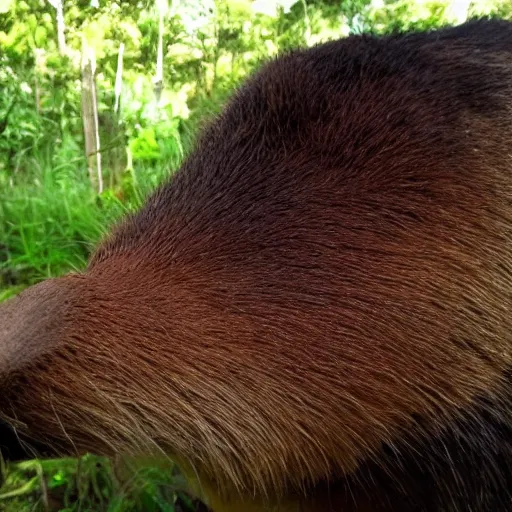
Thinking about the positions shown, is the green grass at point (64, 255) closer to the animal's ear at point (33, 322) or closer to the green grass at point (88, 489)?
the green grass at point (88, 489)

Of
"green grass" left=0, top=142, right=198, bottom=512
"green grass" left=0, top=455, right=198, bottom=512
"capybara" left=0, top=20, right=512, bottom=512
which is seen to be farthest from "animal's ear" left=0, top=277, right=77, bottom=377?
"green grass" left=0, top=455, right=198, bottom=512

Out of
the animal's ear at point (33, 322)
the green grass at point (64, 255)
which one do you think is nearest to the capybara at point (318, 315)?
the animal's ear at point (33, 322)

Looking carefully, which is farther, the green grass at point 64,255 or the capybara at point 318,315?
the green grass at point 64,255

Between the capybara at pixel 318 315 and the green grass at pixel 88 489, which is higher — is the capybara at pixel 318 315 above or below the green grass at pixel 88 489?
above

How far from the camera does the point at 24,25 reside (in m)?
2.12

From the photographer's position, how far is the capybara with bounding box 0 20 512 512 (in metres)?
0.71

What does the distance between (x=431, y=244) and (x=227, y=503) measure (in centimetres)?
44

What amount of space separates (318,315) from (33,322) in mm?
Result: 300

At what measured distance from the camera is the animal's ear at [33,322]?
67cm

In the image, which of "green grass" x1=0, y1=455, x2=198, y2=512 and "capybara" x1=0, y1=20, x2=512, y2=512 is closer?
"capybara" x1=0, y1=20, x2=512, y2=512

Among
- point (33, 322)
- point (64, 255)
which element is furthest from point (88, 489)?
point (64, 255)

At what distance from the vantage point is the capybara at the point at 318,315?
71cm

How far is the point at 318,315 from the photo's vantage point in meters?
0.75

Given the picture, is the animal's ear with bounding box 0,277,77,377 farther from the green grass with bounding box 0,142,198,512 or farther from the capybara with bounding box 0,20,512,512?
the green grass with bounding box 0,142,198,512
